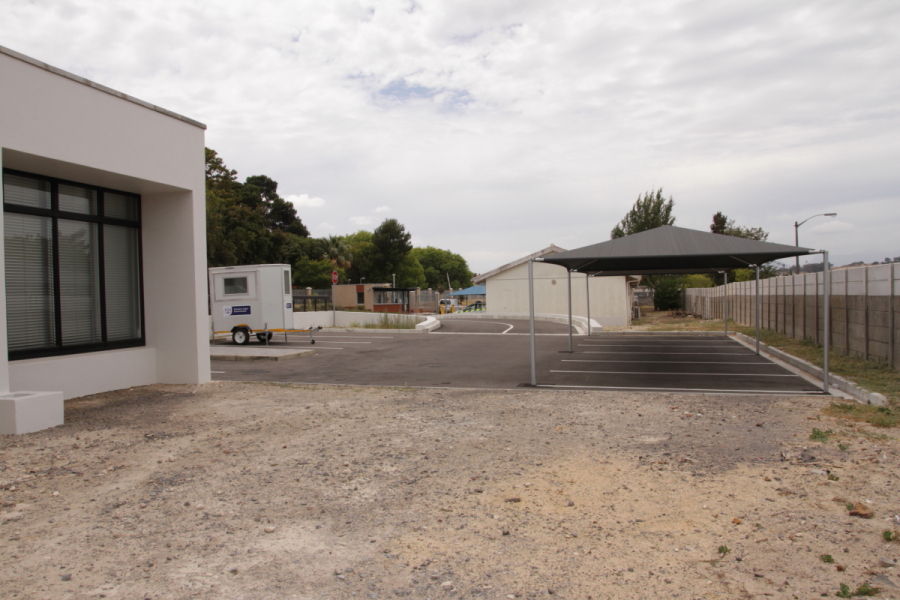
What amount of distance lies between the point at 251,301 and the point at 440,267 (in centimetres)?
10073

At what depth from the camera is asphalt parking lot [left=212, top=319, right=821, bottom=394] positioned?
11422 mm

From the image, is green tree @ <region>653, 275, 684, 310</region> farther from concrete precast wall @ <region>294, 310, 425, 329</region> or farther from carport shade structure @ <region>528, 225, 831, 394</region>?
carport shade structure @ <region>528, 225, 831, 394</region>

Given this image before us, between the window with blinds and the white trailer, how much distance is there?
31.2ft

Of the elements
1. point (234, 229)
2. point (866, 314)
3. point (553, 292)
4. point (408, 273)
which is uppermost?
point (234, 229)

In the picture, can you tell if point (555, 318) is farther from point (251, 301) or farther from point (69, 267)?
point (69, 267)

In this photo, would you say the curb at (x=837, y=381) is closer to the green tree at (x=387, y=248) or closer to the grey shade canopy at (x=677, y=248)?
the grey shade canopy at (x=677, y=248)

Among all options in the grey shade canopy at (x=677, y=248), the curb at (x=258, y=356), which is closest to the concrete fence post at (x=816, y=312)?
the grey shade canopy at (x=677, y=248)

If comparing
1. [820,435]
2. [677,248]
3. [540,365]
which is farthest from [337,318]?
[820,435]

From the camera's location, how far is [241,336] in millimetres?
20141

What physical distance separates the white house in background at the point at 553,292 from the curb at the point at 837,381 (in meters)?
20.0

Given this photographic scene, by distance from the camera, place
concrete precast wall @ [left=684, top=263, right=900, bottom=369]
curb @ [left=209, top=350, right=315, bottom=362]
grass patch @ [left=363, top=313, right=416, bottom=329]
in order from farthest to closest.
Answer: grass patch @ [left=363, top=313, right=416, bottom=329] < curb @ [left=209, top=350, right=315, bottom=362] < concrete precast wall @ [left=684, top=263, right=900, bottom=369]

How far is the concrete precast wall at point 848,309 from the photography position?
10867mm

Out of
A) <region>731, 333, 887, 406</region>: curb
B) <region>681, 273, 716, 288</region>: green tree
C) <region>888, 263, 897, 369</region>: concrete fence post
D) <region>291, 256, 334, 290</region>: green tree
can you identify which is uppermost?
<region>291, 256, 334, 290</region>: green tree

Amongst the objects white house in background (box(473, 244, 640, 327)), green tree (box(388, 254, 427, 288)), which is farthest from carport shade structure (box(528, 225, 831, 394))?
green tree (box(388, 254, 427, 288))
